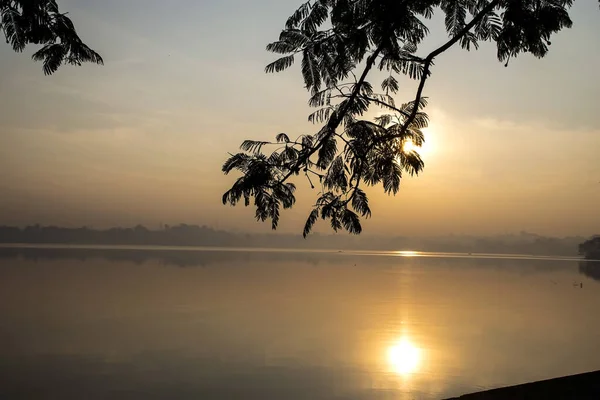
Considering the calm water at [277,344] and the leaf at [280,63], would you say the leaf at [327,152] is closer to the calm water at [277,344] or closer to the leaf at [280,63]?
the leaf at [280,63]

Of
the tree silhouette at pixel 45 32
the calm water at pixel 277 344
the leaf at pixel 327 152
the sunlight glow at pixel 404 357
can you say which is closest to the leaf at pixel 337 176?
the leaf at pixel 327 152

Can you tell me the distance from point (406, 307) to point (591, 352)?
1731 cm

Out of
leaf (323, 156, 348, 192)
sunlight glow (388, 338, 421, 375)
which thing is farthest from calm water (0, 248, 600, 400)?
leaf (323, 156, 348, 192)

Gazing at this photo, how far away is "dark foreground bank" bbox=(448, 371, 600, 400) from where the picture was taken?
3.18 meters

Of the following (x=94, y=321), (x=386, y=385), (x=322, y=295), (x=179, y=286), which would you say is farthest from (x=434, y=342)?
(x=179, y=286)

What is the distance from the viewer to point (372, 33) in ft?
13.7

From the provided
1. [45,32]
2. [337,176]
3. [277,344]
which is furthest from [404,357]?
[45,32]

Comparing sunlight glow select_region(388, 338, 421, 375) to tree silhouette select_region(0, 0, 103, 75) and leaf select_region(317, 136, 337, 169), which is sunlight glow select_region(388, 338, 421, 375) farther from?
tree silhouette select_region(0, 0, 103, 75)

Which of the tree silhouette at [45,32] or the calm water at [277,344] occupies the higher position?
the tree silhouette at [45,32]

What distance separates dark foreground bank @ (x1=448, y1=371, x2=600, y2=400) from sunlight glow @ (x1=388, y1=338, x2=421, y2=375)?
1841cm

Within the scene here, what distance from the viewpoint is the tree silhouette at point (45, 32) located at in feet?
11.6

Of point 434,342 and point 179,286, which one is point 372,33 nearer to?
point 434,342

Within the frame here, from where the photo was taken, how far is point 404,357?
23.8m

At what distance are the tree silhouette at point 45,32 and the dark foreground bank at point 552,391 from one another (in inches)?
122
